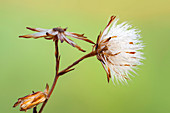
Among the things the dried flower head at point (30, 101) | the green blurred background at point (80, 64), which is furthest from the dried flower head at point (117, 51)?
the green blurred background at point (80, 64)

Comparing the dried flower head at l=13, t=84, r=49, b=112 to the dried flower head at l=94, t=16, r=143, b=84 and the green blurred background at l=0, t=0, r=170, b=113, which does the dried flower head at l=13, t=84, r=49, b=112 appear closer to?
the dried flower head at l=94, t=16, r=143, b=84

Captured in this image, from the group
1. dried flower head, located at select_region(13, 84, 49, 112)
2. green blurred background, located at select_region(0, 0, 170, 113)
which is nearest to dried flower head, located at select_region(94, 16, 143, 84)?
dried flower head, located at select_region(13, 84, 49, 112)

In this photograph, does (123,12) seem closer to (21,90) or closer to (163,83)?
(163,83)

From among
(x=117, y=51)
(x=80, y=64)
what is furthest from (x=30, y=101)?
(x=80, y=64)

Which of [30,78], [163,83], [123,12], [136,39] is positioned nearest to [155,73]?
[163,83]

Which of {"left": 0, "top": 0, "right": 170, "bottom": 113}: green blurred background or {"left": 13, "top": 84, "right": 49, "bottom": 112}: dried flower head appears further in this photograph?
{"left": 0, "top": 0, "right": 170, "bottom": 113}: green blurred background

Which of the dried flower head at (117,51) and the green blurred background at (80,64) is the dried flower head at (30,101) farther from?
the green blurred background at (80,64)

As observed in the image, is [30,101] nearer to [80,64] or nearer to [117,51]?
[117,51]
